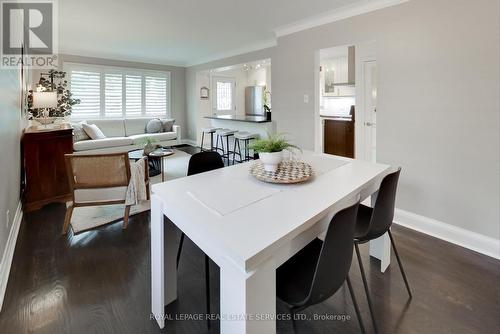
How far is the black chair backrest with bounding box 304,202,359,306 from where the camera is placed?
107 centimetres

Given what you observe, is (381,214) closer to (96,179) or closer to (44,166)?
(96,179)

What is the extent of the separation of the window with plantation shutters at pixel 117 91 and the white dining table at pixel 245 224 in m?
6.03

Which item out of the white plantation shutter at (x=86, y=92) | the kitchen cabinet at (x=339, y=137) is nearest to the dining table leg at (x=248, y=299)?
the kitchen cabinet at (x=339, y=137)

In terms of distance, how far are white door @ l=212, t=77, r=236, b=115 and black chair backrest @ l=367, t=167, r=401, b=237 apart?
7126 millimetres

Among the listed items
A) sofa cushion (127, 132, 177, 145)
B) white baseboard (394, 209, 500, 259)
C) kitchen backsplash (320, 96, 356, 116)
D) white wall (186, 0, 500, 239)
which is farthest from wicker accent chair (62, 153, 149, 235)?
kitchen backsplash (320, 96, 356, 116)

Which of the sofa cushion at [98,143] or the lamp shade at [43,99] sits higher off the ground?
the lamp shade at [43,99]

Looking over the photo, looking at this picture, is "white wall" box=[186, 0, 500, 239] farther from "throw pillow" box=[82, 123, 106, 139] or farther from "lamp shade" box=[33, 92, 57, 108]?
"throw pillow" box=[82, 123, 106, 139]

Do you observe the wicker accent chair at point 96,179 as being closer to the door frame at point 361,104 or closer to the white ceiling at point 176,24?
the white ceiling at point 176,24

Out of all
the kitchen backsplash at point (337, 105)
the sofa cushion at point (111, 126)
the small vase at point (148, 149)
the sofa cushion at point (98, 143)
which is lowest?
the small vase at point (148, 149)

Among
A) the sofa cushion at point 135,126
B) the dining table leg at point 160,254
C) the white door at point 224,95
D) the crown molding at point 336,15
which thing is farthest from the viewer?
the white door at point 224,95

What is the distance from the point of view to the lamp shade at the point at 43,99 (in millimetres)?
3572

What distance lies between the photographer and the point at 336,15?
11.2ft

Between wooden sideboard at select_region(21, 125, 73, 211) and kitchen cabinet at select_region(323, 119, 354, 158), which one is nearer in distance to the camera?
wooden sideboard at select_region(21, 125, 73, 211)

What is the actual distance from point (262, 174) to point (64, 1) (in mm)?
3394
